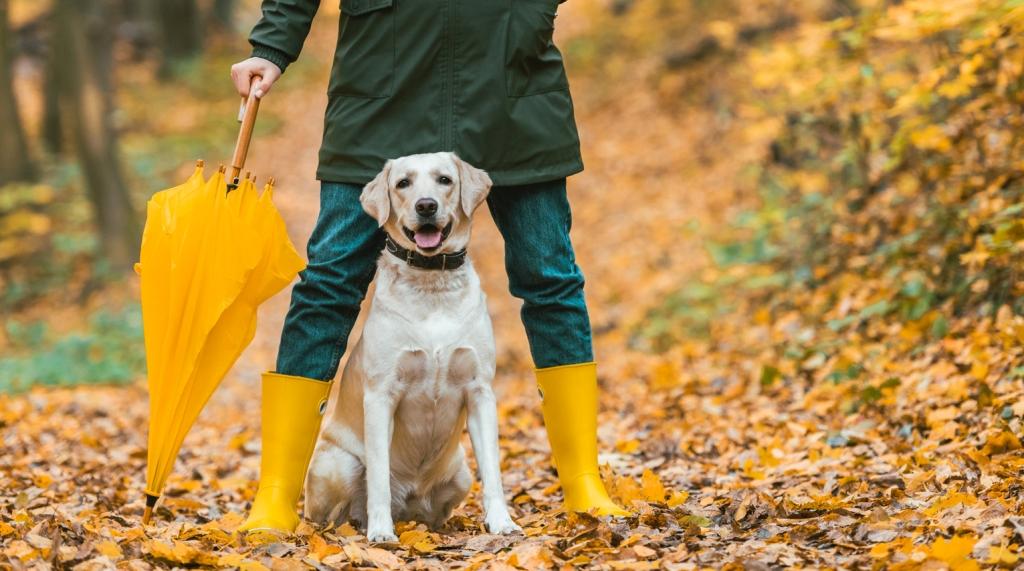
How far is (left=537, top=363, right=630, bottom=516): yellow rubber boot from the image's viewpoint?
374cm

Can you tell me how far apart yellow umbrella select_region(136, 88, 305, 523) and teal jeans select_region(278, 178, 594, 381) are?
0.57 ft

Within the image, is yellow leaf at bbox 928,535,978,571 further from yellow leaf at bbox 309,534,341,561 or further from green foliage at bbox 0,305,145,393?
green foliage at bbox 0,305,145,393

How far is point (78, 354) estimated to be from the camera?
939 centimetres

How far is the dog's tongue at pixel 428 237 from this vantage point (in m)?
3.50

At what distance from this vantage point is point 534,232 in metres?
3.67

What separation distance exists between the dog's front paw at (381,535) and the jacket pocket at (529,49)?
1.52m

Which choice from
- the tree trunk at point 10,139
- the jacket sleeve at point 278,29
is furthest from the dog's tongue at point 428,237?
the tree trunk at point 10,139

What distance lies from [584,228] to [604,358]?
492 cm

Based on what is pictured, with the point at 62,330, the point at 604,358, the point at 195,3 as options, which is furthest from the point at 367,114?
the point at 195,3

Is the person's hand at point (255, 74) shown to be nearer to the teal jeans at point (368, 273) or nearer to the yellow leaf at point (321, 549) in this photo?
the teal jeans at point (368, 273)

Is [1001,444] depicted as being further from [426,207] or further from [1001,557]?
A: [426,207]

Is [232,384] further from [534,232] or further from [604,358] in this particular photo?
[534,232]

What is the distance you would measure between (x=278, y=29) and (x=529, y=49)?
2.84 ft

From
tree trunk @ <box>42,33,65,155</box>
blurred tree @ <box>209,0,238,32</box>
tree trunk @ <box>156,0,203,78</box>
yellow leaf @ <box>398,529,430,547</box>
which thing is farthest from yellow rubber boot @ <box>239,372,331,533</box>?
blurred tree @ <box>209,0,238,32</box>
